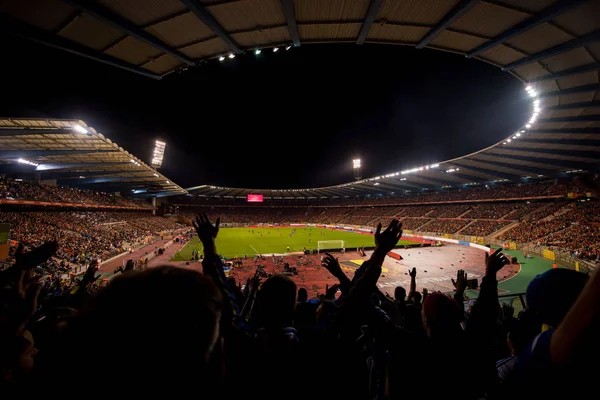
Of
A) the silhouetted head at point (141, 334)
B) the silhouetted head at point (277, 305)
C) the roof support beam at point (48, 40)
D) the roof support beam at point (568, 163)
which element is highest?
the roof support beam at point (48, 40)

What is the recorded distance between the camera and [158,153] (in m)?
54.7

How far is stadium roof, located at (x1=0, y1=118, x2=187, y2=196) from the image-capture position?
52.1 feet

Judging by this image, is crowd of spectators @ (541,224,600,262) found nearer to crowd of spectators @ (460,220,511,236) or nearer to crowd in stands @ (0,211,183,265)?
crowd of spectators @ (460,220,511,236)

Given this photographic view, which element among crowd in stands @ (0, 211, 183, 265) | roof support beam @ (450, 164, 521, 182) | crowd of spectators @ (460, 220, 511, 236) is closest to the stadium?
crowd in stands @ (0, 211, 183, 265)

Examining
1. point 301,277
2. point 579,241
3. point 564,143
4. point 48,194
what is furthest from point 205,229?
point 48,194

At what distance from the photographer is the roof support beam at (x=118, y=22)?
254 inches

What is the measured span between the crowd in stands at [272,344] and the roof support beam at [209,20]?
22.8 feet

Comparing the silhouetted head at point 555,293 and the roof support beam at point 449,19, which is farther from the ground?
the roof support beam at point 449,19

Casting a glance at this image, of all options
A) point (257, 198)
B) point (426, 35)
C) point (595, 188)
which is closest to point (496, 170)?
point (426, 35)

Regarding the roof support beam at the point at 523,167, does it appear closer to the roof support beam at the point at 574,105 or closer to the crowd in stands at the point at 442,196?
the crowd in stands at the point at 442,196

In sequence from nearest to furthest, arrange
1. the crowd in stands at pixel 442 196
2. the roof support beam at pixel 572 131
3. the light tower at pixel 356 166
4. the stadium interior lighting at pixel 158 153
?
the roof support beam at pixel 572 131 → the crowd in stands at pixel 442 196 → the stadium interior lighting at pixel 158 153 → the light tower at pixel 356 166

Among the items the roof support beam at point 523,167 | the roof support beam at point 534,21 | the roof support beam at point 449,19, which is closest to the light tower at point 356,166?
the roof support beam at point 523,167

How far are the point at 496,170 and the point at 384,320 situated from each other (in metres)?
47.1

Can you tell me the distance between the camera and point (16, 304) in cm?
247
